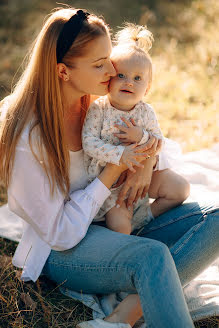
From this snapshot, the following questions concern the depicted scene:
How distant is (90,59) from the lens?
203cm

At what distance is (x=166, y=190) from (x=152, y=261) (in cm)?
63

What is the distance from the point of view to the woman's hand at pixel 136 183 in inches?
86.8

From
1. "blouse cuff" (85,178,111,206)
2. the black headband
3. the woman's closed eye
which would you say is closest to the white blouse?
"blouse cuff" (85,178,111,206)

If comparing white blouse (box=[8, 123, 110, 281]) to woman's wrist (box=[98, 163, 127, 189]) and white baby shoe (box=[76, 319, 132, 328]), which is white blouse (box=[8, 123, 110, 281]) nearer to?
woman's wrist (box=[98, 163, 127, 189])

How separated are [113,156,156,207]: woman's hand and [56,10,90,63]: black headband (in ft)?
2.18

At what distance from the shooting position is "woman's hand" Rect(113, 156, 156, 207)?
7.23 ft

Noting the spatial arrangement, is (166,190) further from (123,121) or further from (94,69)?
(94,69)

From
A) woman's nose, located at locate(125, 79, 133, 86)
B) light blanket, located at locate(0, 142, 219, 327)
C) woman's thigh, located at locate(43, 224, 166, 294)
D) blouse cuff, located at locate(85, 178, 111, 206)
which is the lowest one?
light blanket, located at locate(0, 142, 219, 327)

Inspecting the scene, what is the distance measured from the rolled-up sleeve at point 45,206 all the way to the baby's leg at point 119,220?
15cm

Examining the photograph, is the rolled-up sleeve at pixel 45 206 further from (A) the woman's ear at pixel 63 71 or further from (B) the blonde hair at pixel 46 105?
(A) the woman's ear at pixel 63 71

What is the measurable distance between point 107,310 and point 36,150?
784mm

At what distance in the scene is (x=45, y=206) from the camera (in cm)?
196

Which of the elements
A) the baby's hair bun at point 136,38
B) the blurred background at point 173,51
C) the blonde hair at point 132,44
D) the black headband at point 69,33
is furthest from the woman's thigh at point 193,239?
the blurred background at point 173,51

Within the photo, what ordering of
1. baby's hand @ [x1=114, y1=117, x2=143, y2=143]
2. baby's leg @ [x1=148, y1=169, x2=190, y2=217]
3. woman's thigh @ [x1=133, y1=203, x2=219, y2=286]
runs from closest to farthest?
woman's thigh @ [x1=133, y1=203, x2=219, y2=286] < baby's hand @ [x1=114, y1=117, x2=143, y2=143] < baby's leg @ [x1=148, y1=169, x2=190, y2=217]
